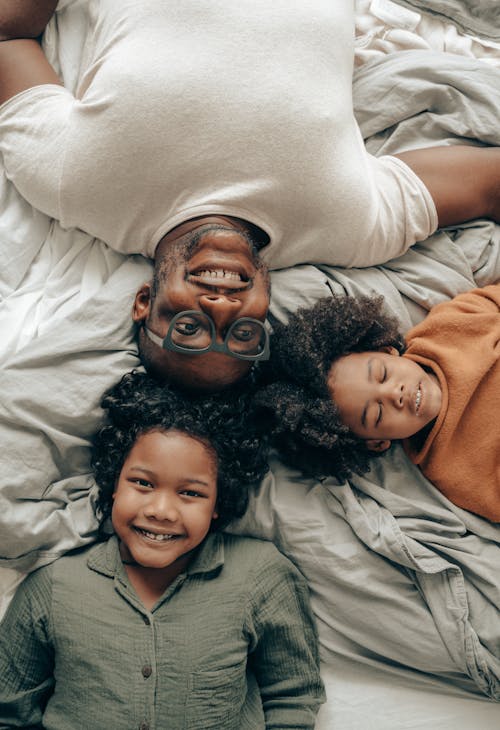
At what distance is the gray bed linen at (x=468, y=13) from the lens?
1671 millimetres

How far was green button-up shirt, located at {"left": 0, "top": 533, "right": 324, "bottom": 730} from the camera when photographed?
1.27 m

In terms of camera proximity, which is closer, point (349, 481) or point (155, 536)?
point (155, 536)

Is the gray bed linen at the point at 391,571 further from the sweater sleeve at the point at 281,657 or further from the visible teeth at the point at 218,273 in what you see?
the visible teeth at the point at 218,273

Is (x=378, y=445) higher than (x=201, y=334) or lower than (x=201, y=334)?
lower

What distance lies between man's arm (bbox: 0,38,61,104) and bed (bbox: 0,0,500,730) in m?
0.10

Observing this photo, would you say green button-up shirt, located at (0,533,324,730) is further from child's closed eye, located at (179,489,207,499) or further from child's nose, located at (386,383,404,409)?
child's nose, located at (386,383,404,409)

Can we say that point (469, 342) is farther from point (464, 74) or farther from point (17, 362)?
point (17, 362)

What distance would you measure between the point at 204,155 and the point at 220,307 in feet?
1.07

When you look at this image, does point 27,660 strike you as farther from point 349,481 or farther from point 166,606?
point 349,481

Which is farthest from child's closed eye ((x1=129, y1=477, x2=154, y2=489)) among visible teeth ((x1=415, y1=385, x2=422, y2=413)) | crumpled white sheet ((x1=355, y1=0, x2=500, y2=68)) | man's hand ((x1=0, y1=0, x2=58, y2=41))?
crumpled white sheet ((x1=355, y1=0, x2=500, y2=68))

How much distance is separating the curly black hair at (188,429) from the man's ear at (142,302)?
0.39 ft

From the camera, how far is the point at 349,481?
4.83 feet

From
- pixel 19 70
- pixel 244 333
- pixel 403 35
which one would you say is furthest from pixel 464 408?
pixel 19 70

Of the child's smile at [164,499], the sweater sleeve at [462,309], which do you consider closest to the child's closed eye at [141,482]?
the child's smile at [164,499]
